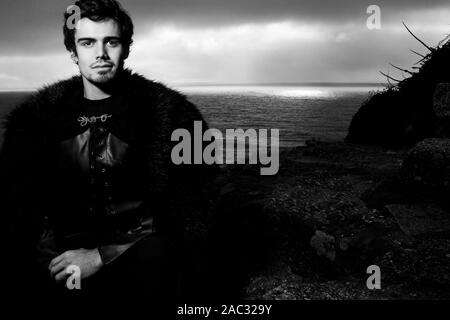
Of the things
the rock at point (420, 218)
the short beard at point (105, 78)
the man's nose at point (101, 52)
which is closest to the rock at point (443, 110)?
the rock at point (420, 218)

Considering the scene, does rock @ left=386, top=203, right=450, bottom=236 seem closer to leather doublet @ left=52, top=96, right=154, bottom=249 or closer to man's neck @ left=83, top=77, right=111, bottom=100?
leather doublet @ left=52, top=96, right=154, bottom=249

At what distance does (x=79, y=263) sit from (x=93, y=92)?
62.3 inches

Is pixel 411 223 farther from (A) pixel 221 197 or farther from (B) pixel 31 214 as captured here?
(B) pixel 31 214

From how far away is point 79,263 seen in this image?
3.01 meters

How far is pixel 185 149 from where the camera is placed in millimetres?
3379

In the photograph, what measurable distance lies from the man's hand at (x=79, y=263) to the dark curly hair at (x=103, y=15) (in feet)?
6.41

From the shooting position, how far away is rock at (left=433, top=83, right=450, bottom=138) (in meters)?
6.86

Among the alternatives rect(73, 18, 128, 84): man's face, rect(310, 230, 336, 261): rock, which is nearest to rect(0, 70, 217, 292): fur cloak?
rect(73, 18, 128, 84): man's face

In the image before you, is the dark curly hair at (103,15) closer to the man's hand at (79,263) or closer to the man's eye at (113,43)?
the man's eye at (113,43)

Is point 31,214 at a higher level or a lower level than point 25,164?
lower

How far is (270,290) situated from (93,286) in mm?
2269

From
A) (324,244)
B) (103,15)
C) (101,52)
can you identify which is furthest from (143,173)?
(324,244)

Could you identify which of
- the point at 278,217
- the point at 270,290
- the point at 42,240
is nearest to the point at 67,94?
the point at 42,240

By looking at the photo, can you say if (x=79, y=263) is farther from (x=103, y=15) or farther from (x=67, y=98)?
(x=103, y=15)
